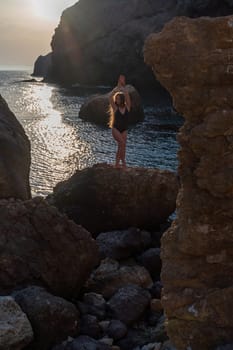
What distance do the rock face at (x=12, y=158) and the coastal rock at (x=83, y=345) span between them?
22.4ft

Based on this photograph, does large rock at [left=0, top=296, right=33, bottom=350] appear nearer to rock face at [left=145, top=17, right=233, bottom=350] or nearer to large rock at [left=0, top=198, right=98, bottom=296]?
large rock at [left=0, top=198, right=98, bottom=296]

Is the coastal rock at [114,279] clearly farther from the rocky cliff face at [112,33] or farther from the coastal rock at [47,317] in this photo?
the rocky cliff face at [112,33]

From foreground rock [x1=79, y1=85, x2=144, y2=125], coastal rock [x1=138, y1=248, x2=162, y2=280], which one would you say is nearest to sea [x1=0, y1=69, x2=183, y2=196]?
foreground rock [x1=79, y1=85, x2=144, y2=125]

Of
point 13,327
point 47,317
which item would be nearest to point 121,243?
point 47,317

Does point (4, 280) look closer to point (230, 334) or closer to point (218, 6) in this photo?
point (230, 334)

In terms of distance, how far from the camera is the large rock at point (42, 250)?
1164cm

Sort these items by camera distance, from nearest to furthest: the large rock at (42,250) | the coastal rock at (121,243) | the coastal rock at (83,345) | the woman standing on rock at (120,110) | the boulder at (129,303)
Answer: the coastal rock at (83,345) < the boulder at (129,303) < the large rock at (42,250) < the coastal rock at (121,243) < the woman standing on rock at (120,110)

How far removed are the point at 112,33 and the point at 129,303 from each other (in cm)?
9210

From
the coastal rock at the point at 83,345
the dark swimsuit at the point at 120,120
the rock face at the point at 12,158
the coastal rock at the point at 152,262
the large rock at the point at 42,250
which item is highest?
the dark swimsuit at the point at 120,120

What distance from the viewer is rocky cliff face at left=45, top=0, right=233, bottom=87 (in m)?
87.8

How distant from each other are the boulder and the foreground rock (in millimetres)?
36825

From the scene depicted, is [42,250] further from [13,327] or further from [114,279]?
[13,327]

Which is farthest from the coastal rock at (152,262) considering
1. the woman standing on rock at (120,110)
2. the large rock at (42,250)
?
the woman standing on rock at (120,110)

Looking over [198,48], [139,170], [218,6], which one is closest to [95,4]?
[218,6]
